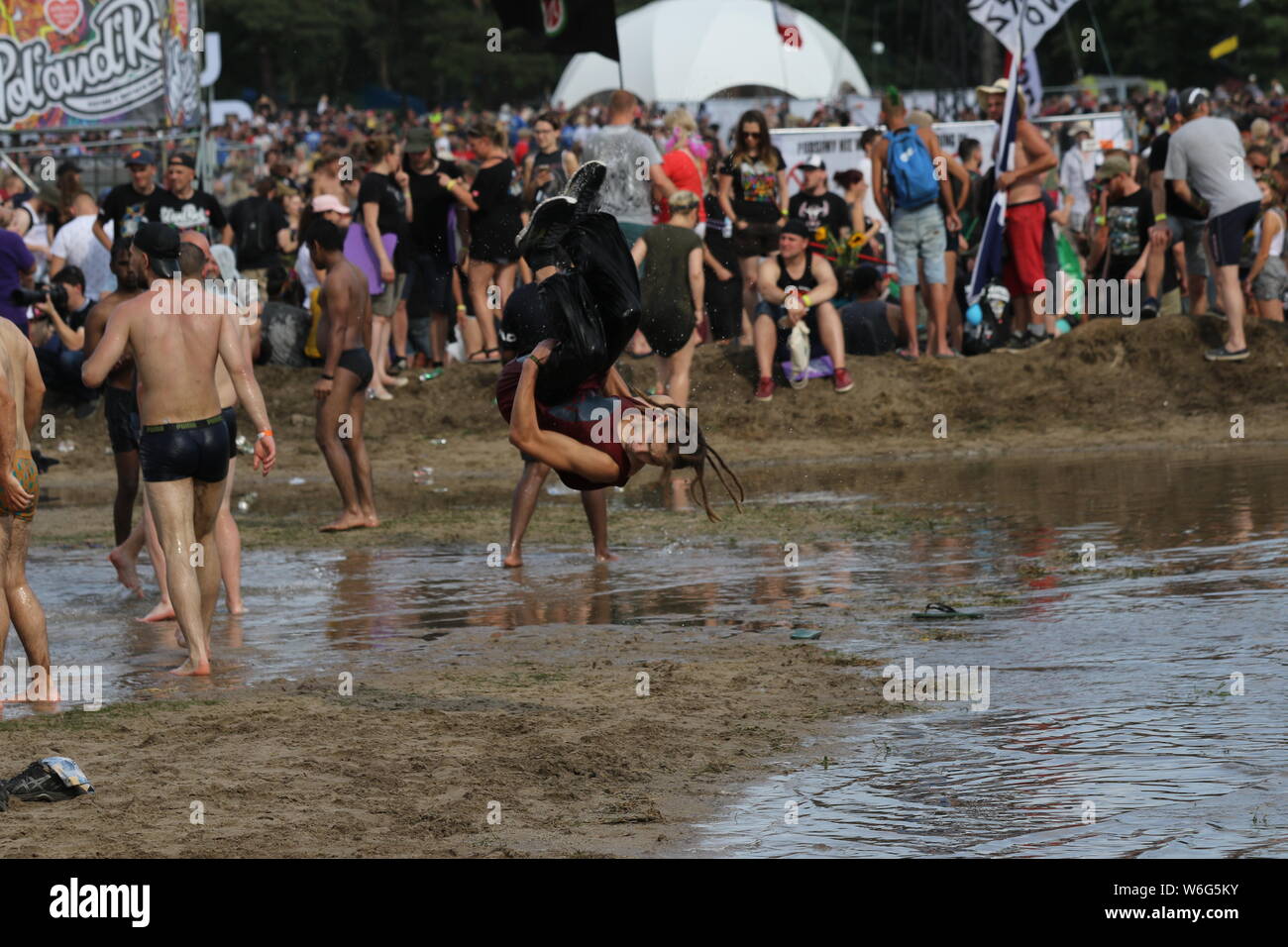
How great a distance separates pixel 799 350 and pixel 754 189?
60.0 inches

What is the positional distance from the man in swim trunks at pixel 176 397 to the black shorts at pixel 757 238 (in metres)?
8.99

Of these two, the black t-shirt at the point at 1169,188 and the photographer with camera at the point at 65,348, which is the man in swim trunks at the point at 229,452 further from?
the black t-shirt at the point at 1169,188

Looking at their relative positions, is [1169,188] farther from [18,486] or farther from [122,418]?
→ [18,486]

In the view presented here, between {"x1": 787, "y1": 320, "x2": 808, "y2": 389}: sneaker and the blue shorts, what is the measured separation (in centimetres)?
106

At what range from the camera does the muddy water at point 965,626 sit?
21.8 feet

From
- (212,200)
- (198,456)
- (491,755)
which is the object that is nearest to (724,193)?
(212,200)

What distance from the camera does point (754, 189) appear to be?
58.6 ft

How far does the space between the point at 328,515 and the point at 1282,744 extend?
9.45 metres

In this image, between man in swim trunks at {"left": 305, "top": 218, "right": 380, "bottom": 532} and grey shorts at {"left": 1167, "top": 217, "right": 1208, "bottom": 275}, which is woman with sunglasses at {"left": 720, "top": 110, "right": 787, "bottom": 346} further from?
man in swim trunks at {"left": 305, "top": 218, "right": 380, "bottom": 532}

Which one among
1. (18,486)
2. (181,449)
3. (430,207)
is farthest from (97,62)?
(18,486)

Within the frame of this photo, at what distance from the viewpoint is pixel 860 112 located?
38.9 m

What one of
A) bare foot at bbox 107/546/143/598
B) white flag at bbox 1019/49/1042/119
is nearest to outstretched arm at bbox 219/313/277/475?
bare foot at bbox 107/546/143/598

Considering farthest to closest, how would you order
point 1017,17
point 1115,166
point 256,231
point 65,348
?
point 256,231 → point 1017,17 → point 65,348 → point 1115,166
